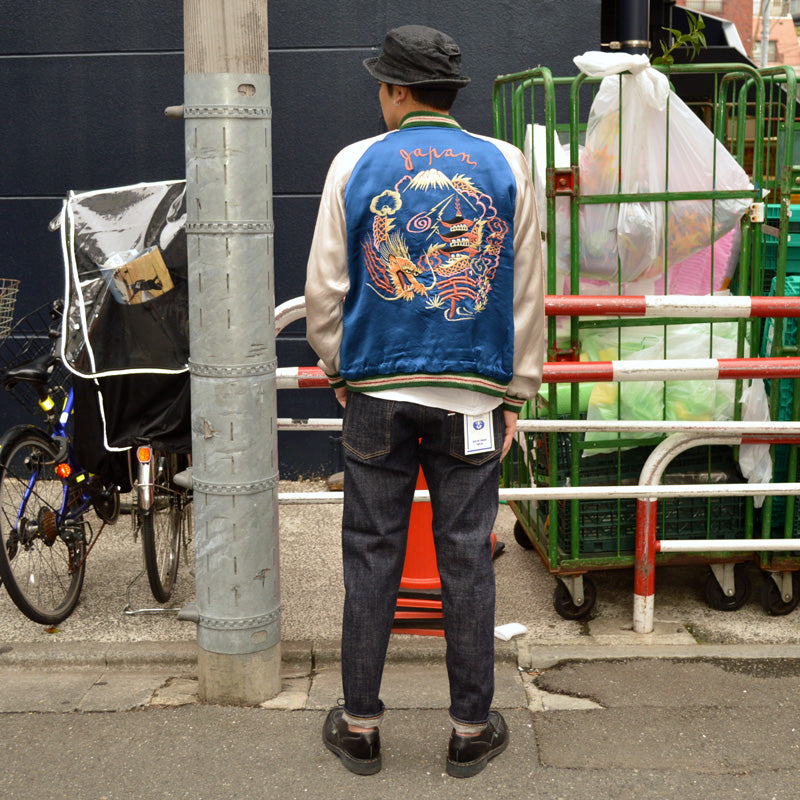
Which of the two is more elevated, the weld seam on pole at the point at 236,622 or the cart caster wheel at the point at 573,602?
the weld seam on pole at the point at 236,622

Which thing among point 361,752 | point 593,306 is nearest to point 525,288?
point 593,306

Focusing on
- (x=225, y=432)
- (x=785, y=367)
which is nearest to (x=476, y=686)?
(x=225, y=432)

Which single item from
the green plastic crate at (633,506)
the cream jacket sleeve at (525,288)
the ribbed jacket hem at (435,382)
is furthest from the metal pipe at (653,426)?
the ribbed jacket hem at (435,382)

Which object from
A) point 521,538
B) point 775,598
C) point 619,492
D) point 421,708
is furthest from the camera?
point 521,538

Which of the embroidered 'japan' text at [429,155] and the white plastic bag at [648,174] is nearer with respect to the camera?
the embroidered 'japan' text at [429,155]

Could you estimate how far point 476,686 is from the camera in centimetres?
293

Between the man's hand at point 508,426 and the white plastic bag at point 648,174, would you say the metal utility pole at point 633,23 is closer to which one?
the white plastic bag at point 648,174

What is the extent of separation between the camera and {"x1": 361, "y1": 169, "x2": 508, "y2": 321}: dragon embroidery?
8.79 feet

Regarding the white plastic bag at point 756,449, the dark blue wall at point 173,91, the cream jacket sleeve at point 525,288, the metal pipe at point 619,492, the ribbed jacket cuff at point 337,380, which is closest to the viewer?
the cream jacket sleeve at point 525,288

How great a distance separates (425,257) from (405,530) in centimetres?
76

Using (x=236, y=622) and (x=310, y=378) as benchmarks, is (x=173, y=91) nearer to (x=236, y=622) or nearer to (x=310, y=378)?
(x=310, y=378)

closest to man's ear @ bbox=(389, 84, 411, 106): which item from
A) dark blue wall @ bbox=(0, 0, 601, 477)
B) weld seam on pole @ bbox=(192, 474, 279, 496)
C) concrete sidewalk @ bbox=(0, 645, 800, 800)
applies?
weld seam on pole @ bbox=(192, 474, 279, 496)

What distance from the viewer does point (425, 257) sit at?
270 cm

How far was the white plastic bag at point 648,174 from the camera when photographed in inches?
150
